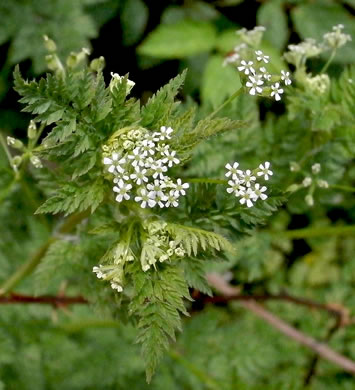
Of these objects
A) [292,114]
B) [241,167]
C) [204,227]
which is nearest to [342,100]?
[292,114]

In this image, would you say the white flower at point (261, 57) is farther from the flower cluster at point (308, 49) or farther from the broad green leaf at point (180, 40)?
the broad green leaf at point (180, 40)

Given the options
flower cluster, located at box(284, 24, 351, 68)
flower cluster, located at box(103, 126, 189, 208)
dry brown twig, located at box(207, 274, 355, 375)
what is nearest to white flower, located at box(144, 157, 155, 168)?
flower cluster, located at box(103, 126, 189, 208)

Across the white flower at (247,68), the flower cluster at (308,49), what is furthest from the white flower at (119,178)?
the flower cluster at (308,49)

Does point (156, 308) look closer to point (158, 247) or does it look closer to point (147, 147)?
point (158, 247)

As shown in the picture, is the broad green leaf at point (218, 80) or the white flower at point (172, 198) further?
the broad green leaf at point (218, 80)

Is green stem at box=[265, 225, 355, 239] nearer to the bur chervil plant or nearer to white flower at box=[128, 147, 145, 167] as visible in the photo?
the bur chervil plant
